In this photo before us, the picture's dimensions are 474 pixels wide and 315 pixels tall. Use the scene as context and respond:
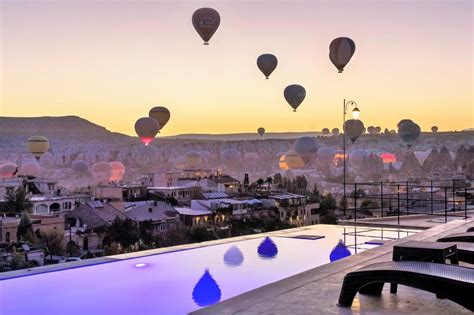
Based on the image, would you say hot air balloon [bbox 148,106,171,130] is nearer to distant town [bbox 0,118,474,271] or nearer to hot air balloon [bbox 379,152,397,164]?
distant town [bbox 0,118,474,271]

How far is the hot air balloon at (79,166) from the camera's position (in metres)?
27.9

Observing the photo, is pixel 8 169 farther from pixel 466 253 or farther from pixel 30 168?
pixel 466 253

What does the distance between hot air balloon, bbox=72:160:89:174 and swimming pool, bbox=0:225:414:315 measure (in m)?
23.0

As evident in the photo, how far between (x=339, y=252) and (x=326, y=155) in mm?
18609

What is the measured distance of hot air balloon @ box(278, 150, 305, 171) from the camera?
23.6 metres

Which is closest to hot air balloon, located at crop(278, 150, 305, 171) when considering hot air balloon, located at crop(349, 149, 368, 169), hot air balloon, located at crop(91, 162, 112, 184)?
hot air balloon, located at crop(349, 149, 368, 169)

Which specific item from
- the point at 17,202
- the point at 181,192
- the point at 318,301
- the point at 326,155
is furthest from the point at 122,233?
the point at 318,301

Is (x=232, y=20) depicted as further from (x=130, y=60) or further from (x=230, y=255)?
(x=230, y=255)

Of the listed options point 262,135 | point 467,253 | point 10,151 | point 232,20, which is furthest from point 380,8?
point 10,151

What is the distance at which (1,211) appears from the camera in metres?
26.7

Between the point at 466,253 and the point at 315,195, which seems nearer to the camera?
the point at 466,253

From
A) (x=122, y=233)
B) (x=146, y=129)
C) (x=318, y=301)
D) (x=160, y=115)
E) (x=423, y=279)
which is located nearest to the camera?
(x=423, y=279)

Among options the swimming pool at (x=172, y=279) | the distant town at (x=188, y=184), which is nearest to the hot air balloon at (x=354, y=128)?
the distant town at (x=188, y=184)

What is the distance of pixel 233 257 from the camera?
215 inches
